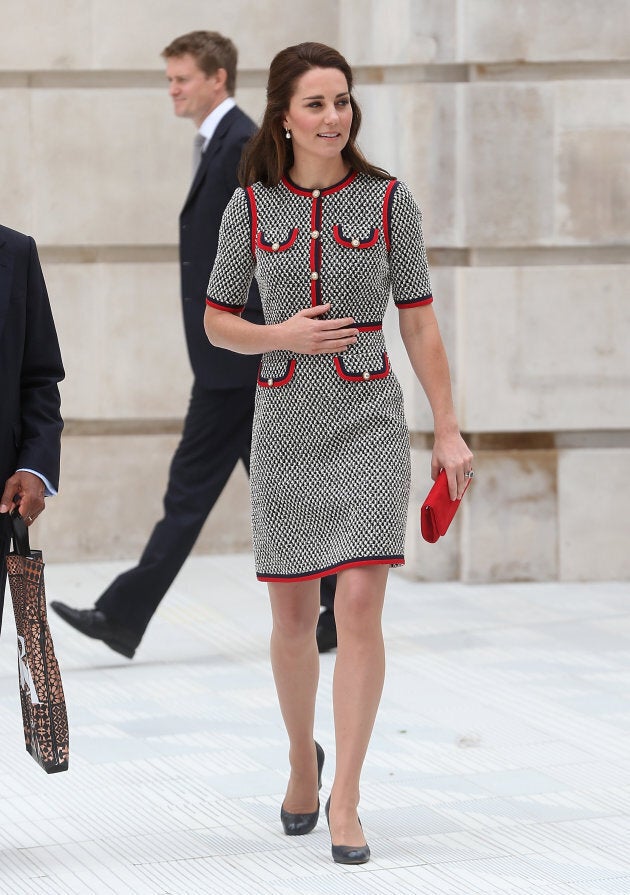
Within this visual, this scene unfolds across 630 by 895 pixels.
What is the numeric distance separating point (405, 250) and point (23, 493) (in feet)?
3.63

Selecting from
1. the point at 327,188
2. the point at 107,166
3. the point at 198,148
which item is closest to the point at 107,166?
the point at 107,166

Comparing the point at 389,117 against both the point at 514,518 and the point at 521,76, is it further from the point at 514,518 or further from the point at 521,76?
the point at 514,518

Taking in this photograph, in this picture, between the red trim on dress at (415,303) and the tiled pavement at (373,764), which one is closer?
the tiled pavement at (373,764)

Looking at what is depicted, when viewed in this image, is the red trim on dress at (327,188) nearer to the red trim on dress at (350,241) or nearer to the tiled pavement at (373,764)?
the red trim on dress at (350,241)

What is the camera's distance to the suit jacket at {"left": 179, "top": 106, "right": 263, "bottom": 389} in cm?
639

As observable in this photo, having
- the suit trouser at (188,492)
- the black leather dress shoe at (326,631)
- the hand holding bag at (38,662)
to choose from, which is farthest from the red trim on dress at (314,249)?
the black leather dress shoe at (326,631)

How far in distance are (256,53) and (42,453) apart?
16.3 feet

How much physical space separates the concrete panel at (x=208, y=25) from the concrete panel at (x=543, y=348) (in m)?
1.76

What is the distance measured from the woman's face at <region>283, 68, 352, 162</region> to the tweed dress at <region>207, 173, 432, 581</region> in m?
0.12

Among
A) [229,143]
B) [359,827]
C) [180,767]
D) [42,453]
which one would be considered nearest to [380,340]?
[42,453]

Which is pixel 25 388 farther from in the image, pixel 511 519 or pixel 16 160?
pixel 16 160

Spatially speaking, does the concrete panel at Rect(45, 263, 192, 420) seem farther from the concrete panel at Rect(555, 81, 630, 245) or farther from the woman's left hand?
the woman's left hand

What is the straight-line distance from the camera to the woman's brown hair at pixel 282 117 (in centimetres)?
427

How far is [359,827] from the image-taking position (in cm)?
420
